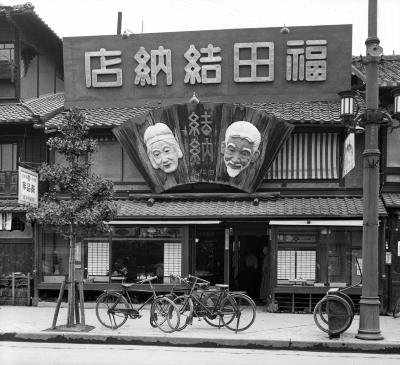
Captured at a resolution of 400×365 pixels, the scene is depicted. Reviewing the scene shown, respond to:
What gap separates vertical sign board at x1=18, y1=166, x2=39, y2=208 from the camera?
672 inches

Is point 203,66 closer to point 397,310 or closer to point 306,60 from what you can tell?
point 306,60

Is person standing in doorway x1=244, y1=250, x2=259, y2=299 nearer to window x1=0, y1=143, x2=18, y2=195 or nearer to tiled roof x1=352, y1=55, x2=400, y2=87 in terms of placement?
tiled roof x1=352, y1=55, x2=400, y2=87

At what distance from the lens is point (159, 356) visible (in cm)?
1121

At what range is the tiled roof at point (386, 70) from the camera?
730 inches

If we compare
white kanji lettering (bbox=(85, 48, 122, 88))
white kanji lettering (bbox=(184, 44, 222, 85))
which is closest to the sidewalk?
white kanji lettering (bbox=(184, 44, 222, 85))

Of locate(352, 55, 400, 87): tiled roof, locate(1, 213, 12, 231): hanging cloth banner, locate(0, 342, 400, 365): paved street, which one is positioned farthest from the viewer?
locate(1, 213, 12, 231): hanging cloth banner

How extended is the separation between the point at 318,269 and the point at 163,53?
8.64 meters

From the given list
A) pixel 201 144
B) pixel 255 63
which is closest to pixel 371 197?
pixel 201 144

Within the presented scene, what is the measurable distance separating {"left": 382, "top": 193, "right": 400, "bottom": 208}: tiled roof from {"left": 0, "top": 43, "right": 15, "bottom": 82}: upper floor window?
44.4 feet

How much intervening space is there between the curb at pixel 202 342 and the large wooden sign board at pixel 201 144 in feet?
22.2

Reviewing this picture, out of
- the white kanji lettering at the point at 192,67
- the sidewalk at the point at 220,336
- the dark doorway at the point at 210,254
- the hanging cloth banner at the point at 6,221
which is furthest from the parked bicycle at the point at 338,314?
the hanging cloth banner at the point at 6,221

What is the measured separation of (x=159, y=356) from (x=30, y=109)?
1218cm

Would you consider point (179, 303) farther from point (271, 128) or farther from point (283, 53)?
point (283, 53)

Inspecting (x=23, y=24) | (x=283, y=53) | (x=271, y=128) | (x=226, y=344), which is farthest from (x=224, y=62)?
(x=226, y=344)
